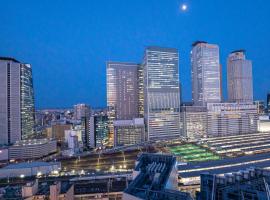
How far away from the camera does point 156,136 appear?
145ft

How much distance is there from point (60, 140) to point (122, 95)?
16.9 meters

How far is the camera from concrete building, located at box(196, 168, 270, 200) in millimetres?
5775

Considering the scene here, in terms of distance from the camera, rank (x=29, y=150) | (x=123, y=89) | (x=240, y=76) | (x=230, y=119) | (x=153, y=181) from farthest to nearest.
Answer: (x=240, y=76) → (x=123, y=89) → (x=230, y=119) → (x=29, y=150) → (x=153, y=181)

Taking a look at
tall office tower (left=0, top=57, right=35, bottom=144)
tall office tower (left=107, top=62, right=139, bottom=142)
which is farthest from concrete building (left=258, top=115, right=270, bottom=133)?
tall office tower (left=0, top=57, right=35, bottom=144)

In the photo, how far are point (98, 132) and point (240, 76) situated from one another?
134ft

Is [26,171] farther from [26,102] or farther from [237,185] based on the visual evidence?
[26,102]

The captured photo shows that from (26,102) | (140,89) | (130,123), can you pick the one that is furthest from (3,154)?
(140,89)

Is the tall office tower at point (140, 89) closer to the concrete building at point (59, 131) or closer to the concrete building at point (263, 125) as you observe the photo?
the concrete building at point (59, 131)

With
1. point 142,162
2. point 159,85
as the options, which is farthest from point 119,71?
point 142,162

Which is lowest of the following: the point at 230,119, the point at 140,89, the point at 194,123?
the point at 194,123

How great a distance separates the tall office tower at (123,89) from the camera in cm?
5766

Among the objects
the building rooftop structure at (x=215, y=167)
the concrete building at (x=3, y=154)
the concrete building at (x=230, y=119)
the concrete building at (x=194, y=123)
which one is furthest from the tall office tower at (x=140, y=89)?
the building rooftop structure at (x=215, y=167)

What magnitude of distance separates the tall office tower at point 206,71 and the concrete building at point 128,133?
2194 cm

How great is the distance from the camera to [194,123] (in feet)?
153
